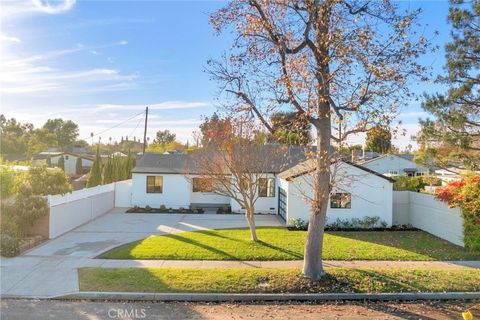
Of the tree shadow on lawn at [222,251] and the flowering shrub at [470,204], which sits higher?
the flowering shrub at [470,204]

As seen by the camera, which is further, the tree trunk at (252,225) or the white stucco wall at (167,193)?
the white stucco wall at (167,193)

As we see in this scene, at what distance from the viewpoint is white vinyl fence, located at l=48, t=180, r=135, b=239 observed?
14617mm

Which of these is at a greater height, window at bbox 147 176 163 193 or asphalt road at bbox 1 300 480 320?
window at bbox 147 176 163 193

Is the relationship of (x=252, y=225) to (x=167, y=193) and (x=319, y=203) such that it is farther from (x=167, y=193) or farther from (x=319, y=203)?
(x=167, y=193)

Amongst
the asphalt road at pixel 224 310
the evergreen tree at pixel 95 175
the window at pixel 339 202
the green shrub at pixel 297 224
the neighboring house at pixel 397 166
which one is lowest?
the asphalt road at pixel 224 310

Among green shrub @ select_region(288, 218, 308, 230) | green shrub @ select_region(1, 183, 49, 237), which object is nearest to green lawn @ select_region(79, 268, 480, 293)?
green shrub @ select_region(1, 183, 49, 237)

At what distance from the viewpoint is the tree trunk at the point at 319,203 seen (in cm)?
887

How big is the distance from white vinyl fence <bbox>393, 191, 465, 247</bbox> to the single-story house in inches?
46.2

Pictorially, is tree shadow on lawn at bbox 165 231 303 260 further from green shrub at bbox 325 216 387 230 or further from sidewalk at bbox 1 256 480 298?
green shrub at bbox 325 216 387 230

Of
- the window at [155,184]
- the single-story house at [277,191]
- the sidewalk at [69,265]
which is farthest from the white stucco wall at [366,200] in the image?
the window at [155,184]

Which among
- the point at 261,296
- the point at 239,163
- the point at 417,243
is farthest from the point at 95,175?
the point at 261,296

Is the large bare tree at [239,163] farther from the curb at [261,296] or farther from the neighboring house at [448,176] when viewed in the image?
the neighboring house at [448,176]

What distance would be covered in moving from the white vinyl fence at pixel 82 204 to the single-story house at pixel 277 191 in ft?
3.77

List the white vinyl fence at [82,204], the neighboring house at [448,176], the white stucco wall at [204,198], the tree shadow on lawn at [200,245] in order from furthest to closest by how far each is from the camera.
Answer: the white stucco wall at [204,198] → the white vinyl fence at [82,204] → the neighboring house at [448,176] → the tree shadow on lawn at [200,245]
